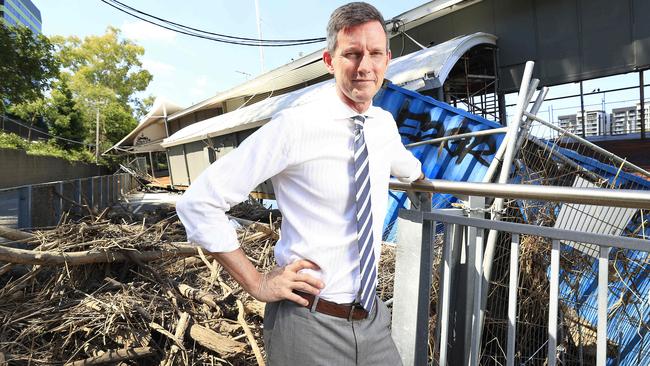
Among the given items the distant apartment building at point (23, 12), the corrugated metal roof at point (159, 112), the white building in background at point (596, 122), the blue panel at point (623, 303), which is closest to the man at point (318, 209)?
the blue panel at point (623, 303)

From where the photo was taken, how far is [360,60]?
144 cm

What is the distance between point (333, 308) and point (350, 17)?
1.00m

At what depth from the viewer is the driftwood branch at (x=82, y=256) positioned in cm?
338

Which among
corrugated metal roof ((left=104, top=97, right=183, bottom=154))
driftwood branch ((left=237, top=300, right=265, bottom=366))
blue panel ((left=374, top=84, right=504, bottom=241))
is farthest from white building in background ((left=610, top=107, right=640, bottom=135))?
corrugated metal roof ((left=104, top=97, right=183, bottom=154))

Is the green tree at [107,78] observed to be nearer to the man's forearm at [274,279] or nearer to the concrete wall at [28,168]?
the concrete wall at [28,168]

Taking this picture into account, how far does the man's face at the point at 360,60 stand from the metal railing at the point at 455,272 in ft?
2.20

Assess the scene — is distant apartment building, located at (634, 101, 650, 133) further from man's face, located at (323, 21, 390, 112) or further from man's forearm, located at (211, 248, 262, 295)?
man's forearm, located at (211, 248, 262, 295)

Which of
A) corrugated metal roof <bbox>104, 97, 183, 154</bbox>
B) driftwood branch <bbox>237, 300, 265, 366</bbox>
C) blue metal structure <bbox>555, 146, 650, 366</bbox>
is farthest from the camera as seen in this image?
corrugated metal roof <bbox>104, 97, 183, 154</bbox>

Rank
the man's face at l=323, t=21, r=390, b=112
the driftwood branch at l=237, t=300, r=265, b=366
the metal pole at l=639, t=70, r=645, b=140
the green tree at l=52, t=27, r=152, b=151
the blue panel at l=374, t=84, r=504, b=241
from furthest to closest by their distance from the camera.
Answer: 1. the green tree at l=52, t=27, r=152, b=151
2. the metal pole at l=639, t=70, r=645, b=140
3. the blue panel at l=374, t=84, r=504, b=241
4. the driftwood branch at l=237, t=300, r=265, b=366
5. the man's face at l=323, t=21, r=390, b=112

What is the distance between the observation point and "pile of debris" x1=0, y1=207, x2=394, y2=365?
3215mm

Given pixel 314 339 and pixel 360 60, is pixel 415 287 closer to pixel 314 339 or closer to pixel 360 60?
pixel 314 339

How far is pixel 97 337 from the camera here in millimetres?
3309

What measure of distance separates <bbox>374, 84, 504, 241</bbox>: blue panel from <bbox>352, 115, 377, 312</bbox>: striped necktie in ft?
14.7

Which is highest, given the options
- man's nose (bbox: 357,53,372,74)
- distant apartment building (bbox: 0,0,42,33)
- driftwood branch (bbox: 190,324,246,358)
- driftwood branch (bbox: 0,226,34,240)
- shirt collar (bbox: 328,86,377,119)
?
distant apartment building (bbox: 0,0,42,33)
